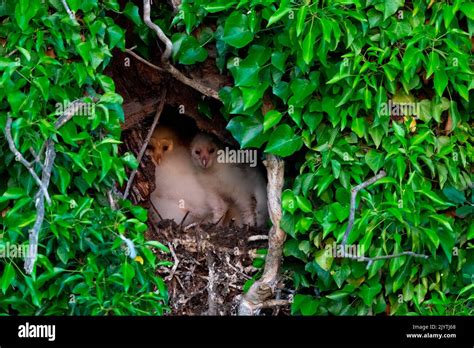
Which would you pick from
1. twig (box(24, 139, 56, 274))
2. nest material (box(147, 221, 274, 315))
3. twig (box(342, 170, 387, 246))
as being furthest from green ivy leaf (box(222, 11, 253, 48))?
nest material (box(147, 221, 274, 315))

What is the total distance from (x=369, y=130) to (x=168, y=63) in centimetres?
119

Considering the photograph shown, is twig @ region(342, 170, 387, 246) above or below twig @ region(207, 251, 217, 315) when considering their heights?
above

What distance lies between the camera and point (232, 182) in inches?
279

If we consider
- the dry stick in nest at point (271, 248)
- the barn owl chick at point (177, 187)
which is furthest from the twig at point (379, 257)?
the barn owl chick at point (177, 187)

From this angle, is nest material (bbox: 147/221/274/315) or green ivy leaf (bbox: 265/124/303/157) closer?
green ivy leaf (bbox: 265/124/303/157)

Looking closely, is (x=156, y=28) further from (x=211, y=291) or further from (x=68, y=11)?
(x=211, y=291)

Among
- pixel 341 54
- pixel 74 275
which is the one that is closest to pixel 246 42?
pixel 341 54

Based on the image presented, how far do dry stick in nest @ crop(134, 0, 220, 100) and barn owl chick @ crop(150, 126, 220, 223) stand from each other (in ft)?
3.92

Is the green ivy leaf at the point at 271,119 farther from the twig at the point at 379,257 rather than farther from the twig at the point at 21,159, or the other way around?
the twig at the point at 21,159

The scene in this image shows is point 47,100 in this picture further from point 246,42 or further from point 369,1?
point 369,1

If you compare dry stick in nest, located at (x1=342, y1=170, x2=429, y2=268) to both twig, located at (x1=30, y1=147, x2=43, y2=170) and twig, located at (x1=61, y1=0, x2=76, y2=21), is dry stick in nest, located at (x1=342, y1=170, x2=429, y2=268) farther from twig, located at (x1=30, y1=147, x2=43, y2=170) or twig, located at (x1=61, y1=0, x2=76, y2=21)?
twig, located at (x1=61, y1=0, x2=76, y2=21)

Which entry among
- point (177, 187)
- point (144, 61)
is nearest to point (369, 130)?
point (144, 61)

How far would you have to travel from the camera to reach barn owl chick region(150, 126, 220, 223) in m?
6.98

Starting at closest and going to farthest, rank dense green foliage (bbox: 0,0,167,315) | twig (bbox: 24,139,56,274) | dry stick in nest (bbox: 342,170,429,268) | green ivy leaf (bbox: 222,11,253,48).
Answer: twig (bbox: 24,139,56,274) → dense green foliage (bbox: 0,0,167,315) → dry stick in nest (bbox: 342,170,429,268) → green ivy leaf (bbox: 222,11,253,48)
